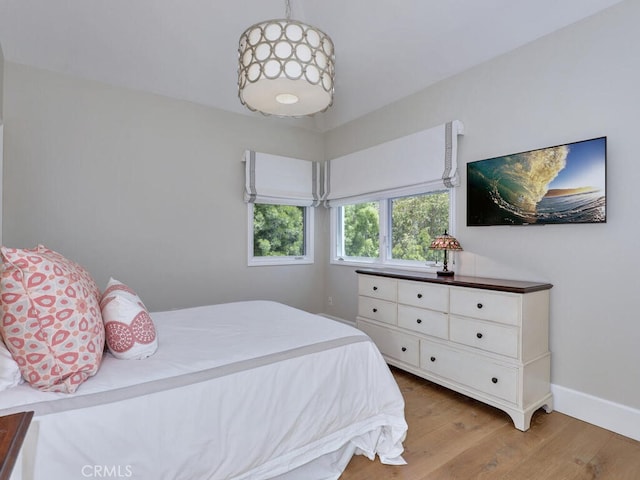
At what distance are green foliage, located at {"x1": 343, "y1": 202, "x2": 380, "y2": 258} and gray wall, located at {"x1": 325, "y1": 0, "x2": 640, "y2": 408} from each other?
1.17 metres

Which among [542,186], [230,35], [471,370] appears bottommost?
[471,370]

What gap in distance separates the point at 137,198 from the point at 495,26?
3.33 metres

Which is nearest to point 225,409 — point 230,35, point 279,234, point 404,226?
point 404,226

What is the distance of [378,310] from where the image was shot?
9.96 ft

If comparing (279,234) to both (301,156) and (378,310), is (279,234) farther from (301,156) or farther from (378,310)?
(378,310)

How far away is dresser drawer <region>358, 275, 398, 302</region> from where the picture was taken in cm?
290

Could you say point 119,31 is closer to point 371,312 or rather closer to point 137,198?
point 137,198

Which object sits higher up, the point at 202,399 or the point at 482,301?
the point at 482,301

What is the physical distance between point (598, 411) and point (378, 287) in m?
1.66

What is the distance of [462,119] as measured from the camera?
2865 mm

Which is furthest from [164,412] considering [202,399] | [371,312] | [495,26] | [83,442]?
[495,26]

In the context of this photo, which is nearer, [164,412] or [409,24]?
[164,412]

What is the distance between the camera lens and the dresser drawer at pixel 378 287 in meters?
2.90

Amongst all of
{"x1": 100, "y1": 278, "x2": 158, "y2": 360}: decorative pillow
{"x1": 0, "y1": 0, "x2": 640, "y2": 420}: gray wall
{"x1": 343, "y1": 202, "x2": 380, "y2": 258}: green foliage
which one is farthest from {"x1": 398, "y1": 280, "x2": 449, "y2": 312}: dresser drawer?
{"x1": 100, "y1": 278, "x2": 158, "y2": 360}: decorative pillow
